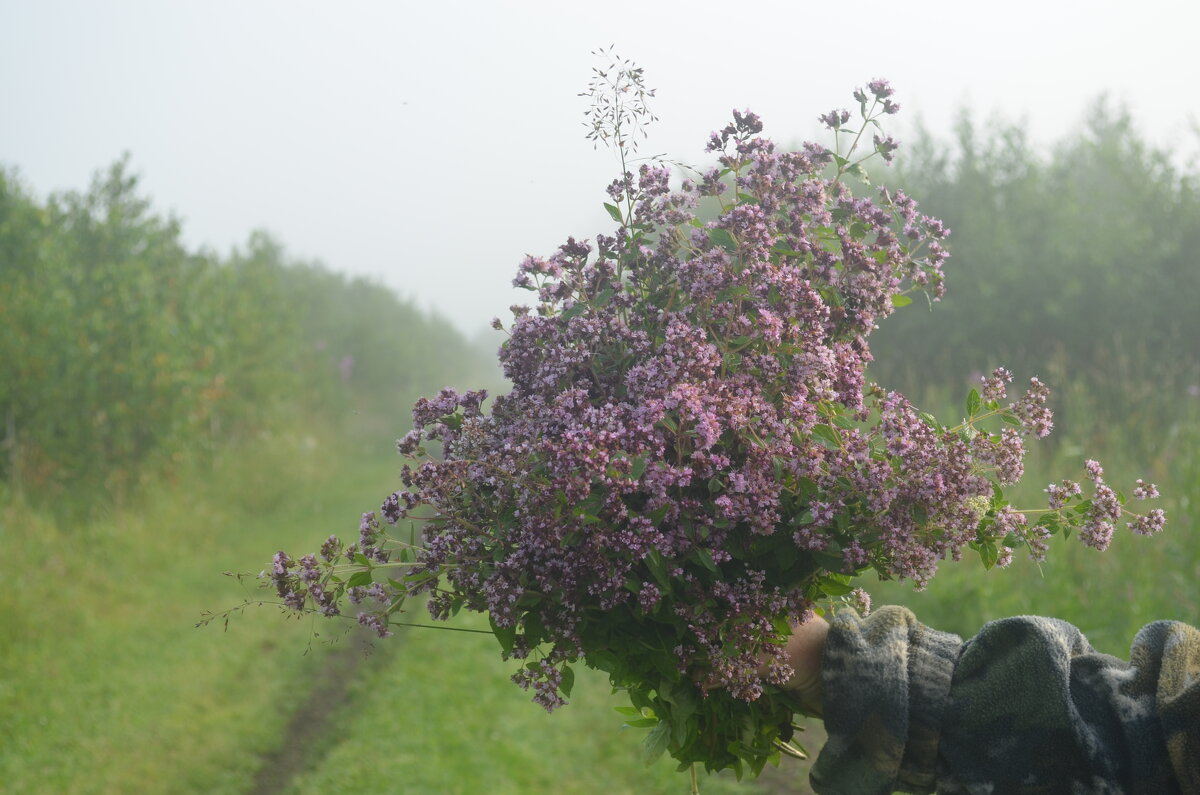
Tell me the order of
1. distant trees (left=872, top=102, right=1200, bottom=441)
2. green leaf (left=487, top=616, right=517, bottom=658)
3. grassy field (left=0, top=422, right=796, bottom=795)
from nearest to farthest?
1. green leaf (left=487, top=616, right=517, bottom=658)
2. grassy field (left=0, top=422, right=796, bottom=795)
3. distant trees (left=872, top=102, right=1200, bottom=441)

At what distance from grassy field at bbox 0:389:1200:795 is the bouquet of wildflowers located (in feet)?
16.7

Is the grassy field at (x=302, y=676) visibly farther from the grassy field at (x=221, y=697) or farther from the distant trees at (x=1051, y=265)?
the distant trees at (x=1051, y=265)

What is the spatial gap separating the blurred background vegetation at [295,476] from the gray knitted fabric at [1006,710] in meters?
1.44

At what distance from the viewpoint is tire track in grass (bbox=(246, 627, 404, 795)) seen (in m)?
8.10

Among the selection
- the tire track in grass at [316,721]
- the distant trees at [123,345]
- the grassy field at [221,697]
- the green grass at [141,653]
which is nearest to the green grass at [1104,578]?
the grassy field at [221,697]

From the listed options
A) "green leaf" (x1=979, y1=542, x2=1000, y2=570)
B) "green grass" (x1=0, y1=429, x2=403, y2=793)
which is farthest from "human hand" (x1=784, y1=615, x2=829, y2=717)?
"green grass" (x1=0, y1=429, x2=403, y2=793)

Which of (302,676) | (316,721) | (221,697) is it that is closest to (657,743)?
(316,721)

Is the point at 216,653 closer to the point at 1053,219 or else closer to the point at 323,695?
the point at 323,695

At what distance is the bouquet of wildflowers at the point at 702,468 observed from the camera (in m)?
2.14

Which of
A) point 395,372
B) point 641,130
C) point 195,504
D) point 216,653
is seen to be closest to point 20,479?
point 195,504

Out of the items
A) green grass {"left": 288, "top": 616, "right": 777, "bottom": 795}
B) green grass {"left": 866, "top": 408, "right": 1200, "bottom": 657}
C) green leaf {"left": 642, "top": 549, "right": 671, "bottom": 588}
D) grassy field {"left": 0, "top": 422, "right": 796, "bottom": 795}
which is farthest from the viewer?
grassy field {"left": 0, "top": 422, "right": 796, "bottom": 795}

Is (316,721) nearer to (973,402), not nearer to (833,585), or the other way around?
(833,585)

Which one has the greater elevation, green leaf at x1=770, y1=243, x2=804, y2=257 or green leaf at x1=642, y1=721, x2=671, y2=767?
green leaf at x1=770, y1=243, x2=804, y2=257

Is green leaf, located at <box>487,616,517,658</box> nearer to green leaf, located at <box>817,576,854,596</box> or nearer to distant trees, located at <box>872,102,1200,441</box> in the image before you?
green leaf, located at <box>817,576,854,596</box>
